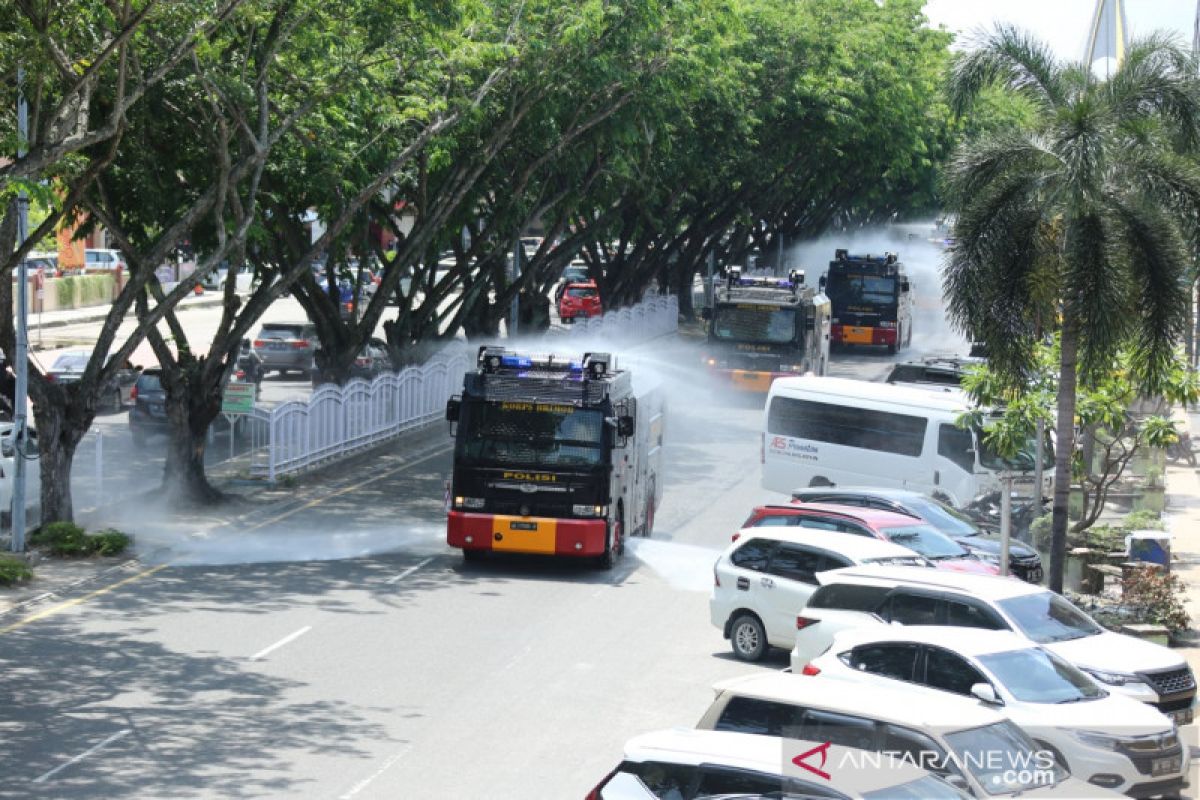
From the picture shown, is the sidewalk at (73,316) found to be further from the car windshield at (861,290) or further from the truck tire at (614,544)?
the truck tire at (614,544)

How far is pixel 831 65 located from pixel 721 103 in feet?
26.5

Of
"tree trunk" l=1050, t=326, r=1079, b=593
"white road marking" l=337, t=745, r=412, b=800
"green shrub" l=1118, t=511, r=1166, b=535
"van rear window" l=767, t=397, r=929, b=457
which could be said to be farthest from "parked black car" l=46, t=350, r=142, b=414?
"white road marking" l=337, t=745, r=412, b=800

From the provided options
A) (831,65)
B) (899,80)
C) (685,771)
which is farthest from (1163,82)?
(899,80)

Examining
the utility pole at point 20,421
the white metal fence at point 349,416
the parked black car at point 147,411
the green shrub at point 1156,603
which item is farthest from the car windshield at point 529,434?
the parked black car at point 147,411

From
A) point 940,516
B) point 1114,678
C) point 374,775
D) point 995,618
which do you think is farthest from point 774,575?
point 374,775

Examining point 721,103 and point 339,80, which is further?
point 721,103

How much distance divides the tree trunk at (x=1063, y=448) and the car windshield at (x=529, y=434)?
19.5 feet

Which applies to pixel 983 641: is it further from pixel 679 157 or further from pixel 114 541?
pixel 679 157

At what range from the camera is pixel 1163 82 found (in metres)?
21.4

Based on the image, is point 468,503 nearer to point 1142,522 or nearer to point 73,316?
point 1142,522

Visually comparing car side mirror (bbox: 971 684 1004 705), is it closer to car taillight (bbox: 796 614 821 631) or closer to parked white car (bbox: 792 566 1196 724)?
parked white car (bbox: 792 566 1196 724)

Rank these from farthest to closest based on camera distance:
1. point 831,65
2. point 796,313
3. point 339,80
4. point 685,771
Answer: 1. point 831,65
2. point 796,313
3. point 339,80
4. point 685,771

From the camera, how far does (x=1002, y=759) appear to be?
11672mm

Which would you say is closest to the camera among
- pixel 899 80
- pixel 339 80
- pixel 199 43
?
pixel 199 43
